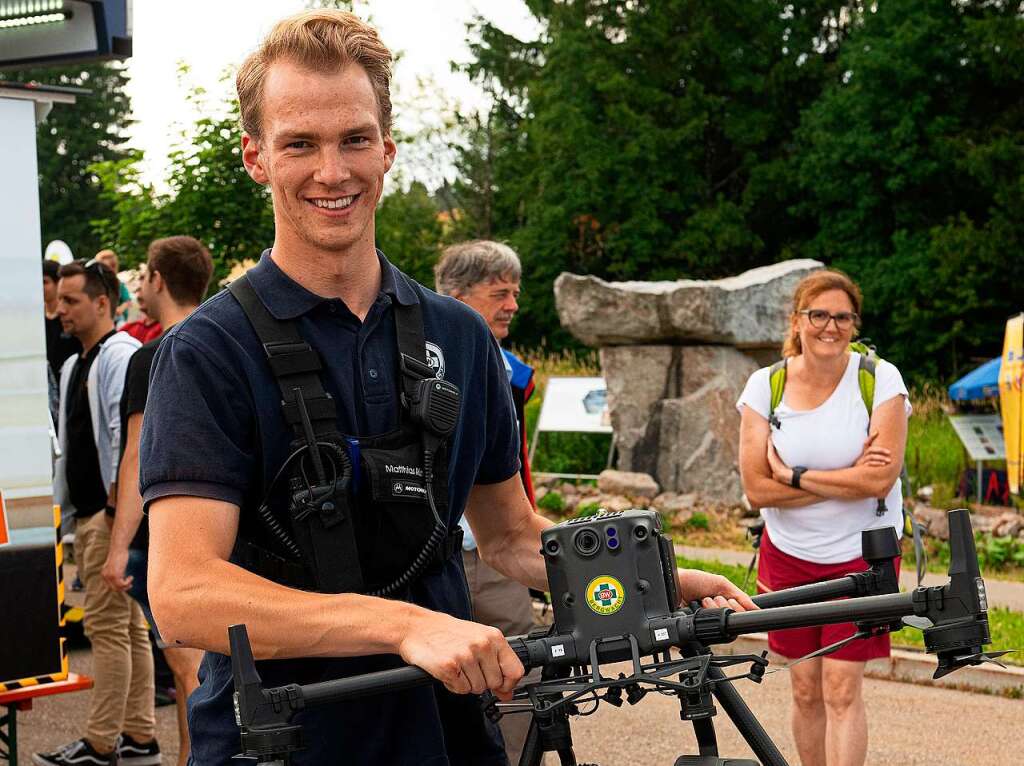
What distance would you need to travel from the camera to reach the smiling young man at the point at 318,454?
6.28 ft

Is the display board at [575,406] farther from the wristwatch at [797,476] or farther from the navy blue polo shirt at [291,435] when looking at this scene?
the navy blue polo shirt at [291,435]

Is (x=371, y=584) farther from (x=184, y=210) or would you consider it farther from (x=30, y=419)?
(x=184, y=210)

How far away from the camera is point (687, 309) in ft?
47.7

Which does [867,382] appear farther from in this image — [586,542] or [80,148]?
[80,148]

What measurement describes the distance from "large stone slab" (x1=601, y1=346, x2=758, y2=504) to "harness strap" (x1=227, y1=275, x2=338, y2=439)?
1230 cm

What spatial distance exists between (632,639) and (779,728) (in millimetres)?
5389

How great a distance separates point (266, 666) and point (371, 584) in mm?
202

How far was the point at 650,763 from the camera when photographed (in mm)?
6375

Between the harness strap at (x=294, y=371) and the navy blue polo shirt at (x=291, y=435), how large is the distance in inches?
0.8

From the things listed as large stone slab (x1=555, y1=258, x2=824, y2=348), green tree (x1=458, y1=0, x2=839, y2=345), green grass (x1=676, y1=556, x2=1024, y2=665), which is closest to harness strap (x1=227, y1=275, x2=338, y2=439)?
green grass (x1=676, y1=556, x2=1024, y2=665)

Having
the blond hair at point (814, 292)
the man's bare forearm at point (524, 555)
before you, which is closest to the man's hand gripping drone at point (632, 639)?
the man's bare forearm at point (524, 555)

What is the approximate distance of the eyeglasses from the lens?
5.27m

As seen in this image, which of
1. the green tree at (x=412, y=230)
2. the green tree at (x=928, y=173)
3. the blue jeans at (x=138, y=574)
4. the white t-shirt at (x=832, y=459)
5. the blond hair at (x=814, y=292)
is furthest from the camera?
the green tree at (x=928, y=173)

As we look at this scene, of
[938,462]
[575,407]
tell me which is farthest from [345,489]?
[938,462]
